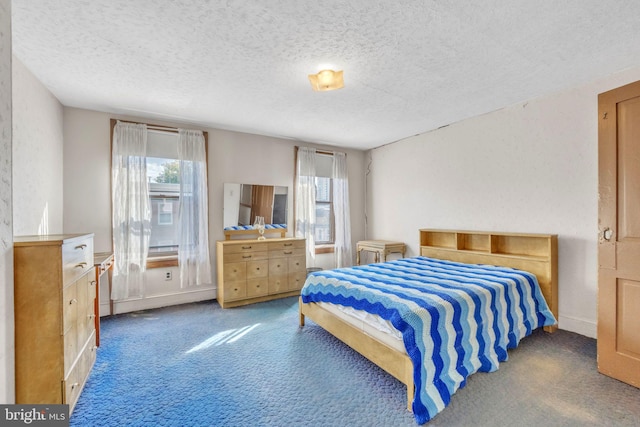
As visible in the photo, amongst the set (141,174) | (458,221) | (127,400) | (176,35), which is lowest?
(127,400)

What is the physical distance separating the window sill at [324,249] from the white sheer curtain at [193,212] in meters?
1.92

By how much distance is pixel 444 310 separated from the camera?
6.54 feet

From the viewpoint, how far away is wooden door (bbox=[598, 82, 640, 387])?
2004 mm

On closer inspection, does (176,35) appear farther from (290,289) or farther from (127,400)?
(290,289)

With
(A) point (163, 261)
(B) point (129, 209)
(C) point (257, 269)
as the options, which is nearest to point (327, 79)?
(C) point (257, 269)

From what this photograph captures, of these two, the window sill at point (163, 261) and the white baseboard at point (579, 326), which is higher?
the window sill at point (163, 261)

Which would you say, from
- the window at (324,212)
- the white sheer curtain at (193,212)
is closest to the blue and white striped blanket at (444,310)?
the white sheer curtain at (193,212)

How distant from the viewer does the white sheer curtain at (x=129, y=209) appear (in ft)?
11.4

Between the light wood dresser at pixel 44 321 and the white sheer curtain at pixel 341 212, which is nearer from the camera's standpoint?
the light wood dresser at pixel 44 321

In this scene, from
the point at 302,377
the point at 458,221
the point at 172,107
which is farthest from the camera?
the point at 458,221

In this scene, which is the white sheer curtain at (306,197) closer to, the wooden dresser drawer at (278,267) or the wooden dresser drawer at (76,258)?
the wooden dresser drawer at (278,267)

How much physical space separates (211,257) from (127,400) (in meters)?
2.30

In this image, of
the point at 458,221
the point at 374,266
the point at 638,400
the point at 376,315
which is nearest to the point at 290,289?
the point at 374,266

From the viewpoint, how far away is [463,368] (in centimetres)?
199
